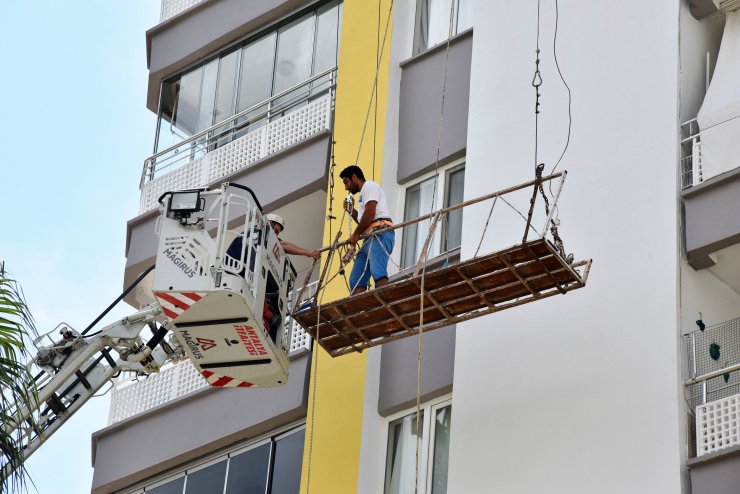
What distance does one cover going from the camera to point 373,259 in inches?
858

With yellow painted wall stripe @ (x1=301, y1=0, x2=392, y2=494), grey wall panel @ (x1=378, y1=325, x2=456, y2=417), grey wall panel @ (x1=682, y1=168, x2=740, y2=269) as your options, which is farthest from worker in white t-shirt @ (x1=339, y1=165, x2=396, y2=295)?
grey wall panel @ (x1=682, y1=168, x2=740, y2=269)

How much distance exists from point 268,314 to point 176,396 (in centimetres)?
647

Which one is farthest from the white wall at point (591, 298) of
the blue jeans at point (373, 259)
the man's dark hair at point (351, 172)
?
the man's dark hair at point (351, 172)

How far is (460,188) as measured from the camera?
25.1 meters

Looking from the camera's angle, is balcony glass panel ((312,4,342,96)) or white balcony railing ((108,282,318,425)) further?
balcony glass panel ((312,4,342,96))

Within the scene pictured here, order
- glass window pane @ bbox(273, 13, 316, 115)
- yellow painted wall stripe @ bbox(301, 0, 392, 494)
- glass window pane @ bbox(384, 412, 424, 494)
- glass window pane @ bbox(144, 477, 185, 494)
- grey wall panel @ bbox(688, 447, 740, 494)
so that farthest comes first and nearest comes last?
glass window pane @ bbox(273, 13, 316, 115) → glass window pane @ bbox(144, 477, 185, 494) → yellow painted wall stripe @ bbox(301, 0, 392, 494) → glass window pane @ bbox(384, 412, 424, 494) → grey wall panel @ bbox(688, 447, 740, 494)

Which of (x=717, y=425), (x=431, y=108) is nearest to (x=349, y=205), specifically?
(x=431, y=108)

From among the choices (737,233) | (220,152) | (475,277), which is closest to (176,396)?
(220,152)

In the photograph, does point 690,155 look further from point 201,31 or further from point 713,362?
point 201,31

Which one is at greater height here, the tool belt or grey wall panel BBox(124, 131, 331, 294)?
grey wall panel BBox(124, 131, 331, 294)

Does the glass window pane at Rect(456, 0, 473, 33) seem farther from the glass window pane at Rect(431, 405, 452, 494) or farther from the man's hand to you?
the glass window pane at Rect(431, 405, 452, 494)

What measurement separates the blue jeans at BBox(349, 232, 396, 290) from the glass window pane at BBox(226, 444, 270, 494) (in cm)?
438

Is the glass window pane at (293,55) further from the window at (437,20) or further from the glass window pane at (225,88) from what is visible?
the window at (437,20)

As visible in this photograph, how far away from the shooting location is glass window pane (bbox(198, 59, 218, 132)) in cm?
3095
